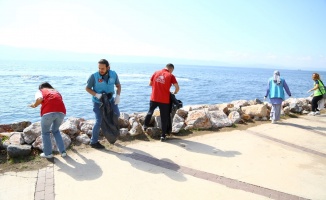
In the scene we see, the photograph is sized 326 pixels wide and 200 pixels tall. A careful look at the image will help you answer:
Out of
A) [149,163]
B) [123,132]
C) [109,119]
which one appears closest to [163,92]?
[123,132]

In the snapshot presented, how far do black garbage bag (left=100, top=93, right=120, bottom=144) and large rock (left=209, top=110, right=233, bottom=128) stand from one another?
3.37 metres

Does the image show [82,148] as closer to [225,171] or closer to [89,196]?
[89,196]

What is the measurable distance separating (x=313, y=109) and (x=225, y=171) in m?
8.34

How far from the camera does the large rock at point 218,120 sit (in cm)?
766

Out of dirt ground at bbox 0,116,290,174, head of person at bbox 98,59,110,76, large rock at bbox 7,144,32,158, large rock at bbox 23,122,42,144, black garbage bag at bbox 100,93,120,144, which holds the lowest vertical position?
dirt ground at bbox 0,116,290,174

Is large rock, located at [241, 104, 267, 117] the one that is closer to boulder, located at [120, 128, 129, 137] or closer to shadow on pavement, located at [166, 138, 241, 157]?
shadow on pavement, located at [166, 138, 241, 157]

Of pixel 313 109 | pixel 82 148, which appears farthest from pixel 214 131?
pixel 313 109

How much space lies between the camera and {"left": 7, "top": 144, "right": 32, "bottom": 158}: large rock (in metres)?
4.73

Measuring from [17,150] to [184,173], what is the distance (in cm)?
324

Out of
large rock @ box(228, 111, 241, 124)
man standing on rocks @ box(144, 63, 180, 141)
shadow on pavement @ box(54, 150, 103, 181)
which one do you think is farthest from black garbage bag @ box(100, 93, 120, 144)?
large rock @ box(228, 111, 241, 124)

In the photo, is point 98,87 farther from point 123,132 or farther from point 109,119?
point 123,132

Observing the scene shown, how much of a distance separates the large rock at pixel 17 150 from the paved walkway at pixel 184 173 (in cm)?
63

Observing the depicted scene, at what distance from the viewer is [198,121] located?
7.37 m

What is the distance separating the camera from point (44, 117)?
466 centimetres
